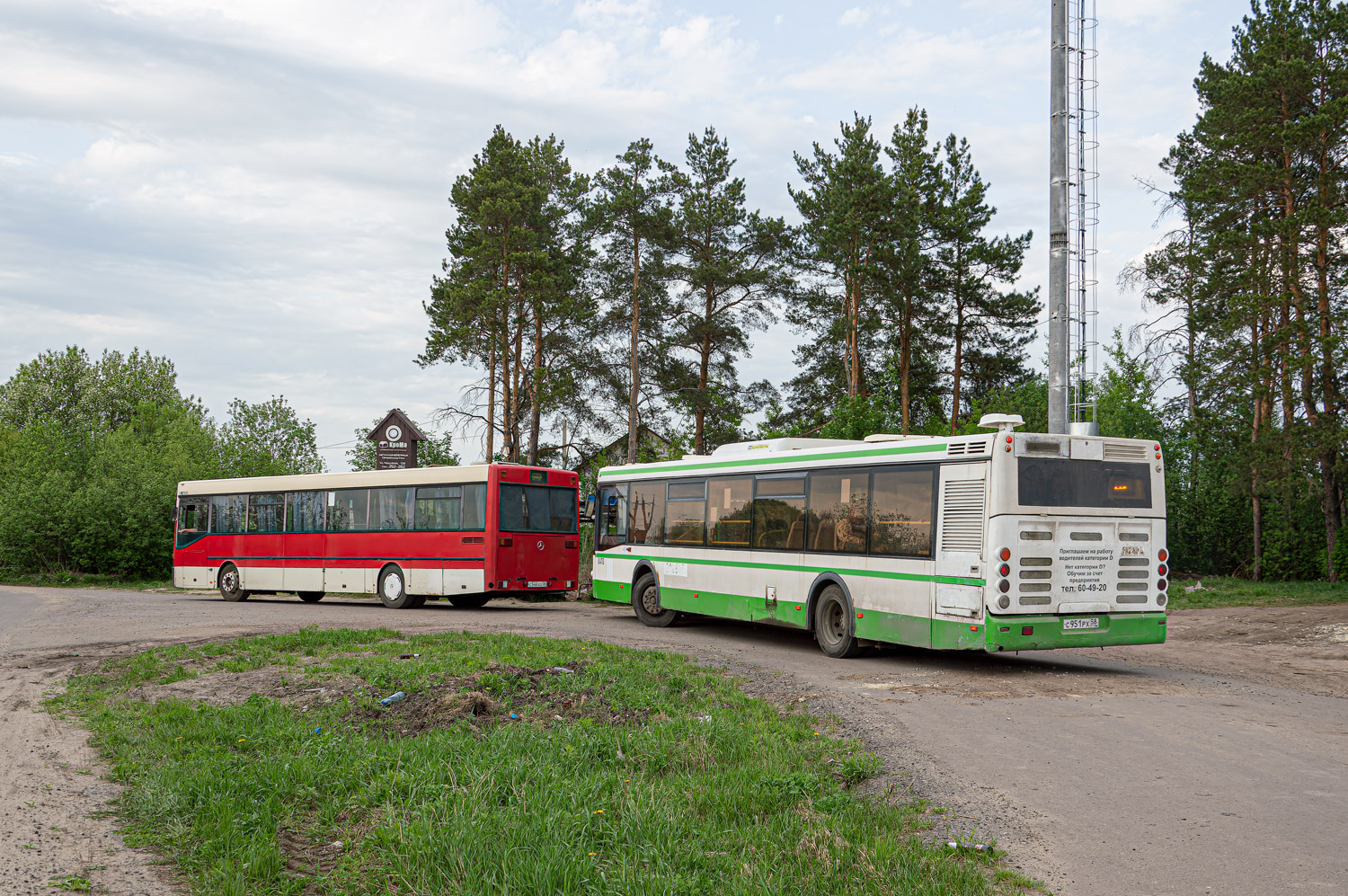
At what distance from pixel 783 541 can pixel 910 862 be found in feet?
32.1

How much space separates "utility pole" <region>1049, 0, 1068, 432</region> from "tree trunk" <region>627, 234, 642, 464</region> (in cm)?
2098

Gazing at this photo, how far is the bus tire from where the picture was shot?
58.8ft

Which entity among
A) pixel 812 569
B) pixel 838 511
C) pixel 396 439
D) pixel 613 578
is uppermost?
pixel 396 439

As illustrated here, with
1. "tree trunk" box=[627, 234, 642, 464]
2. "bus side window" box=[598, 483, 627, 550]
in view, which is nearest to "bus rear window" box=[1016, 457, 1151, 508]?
"bus side window" box=[598, 483, 627, 550]

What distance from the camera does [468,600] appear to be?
24.1 metres

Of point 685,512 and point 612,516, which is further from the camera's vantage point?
point 612,516

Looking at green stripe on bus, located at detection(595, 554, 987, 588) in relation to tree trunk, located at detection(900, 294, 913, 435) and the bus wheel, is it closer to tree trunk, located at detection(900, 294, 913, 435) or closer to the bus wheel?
the bus wheel

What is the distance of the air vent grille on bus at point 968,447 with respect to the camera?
11461mm

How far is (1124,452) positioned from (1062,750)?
561cm

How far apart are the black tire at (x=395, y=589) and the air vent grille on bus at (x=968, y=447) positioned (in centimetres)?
1404

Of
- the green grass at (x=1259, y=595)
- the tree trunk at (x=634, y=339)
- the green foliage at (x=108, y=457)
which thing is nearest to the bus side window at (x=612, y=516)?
the green grass at (x=1259, y=595)

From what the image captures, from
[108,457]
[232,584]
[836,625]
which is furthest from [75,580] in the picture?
[836,625]

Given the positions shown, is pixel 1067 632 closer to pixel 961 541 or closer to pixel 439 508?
pixel 961 541

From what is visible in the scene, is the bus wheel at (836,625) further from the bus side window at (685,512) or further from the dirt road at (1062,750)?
the bus side window at (685,512)
